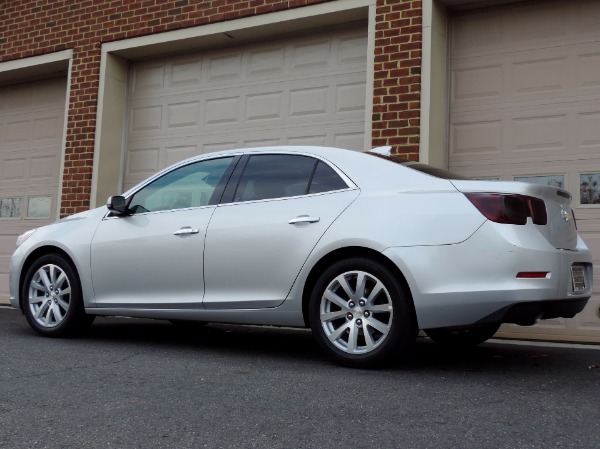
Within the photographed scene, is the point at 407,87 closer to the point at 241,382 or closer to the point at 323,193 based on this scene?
the point at 323,193

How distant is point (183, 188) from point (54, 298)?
1.47 metres

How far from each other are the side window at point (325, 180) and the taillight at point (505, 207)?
917mm

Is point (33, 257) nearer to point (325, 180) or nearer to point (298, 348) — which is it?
point (298, 348)

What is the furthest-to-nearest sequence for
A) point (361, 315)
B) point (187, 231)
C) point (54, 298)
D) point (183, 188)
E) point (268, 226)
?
point (54, 298), point (183, 188), point (187, 231), point (268, 226), point (361, 315)

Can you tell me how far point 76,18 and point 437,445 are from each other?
9334mm

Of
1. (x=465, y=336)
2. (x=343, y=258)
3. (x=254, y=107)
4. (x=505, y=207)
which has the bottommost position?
(x=465, y=336)

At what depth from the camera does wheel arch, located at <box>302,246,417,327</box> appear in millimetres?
4492

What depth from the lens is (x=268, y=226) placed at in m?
5.02

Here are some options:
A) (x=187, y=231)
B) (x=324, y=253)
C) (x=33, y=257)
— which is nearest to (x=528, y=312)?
(x=324, y=253)

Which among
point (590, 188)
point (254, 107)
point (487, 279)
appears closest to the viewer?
point (487, 279)

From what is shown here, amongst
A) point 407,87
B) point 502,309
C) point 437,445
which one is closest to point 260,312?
point 502,309

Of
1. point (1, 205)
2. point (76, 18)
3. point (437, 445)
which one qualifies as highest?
point (76, 18)

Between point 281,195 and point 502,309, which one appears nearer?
point 502,309

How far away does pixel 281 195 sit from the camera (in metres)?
5.16
